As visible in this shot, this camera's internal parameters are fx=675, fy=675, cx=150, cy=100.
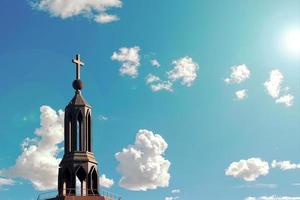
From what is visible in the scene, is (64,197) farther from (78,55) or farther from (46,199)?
(78,55)

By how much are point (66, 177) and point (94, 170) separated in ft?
8.79

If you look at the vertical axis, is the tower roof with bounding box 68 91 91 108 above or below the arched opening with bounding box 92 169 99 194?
above

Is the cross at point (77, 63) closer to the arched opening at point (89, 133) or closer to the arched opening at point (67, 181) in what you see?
the arched opening at point (89, 133)

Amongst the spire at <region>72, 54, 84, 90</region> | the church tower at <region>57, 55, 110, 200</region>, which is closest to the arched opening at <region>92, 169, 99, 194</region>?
the church tower at <region>57, 55, 110, 200</region>

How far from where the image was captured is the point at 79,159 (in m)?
62.8

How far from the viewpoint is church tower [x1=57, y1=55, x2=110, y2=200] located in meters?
62.2

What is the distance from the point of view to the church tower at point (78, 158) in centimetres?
6216

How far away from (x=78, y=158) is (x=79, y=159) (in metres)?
0.15

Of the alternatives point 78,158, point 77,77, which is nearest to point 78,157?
point 78,158

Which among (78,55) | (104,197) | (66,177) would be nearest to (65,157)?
(66,177)

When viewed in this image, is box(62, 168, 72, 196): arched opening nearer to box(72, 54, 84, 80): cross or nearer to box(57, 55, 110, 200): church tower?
box(57, 55, 110, 200): church tower

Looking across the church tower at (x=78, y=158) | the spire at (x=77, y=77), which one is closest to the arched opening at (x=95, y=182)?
the church tower at (x=78, y=158)

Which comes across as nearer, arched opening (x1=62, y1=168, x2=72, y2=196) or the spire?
arched opening (x1=62, y1=168, x2=72, y2=196)

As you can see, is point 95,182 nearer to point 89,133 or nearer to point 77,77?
point 89,133
